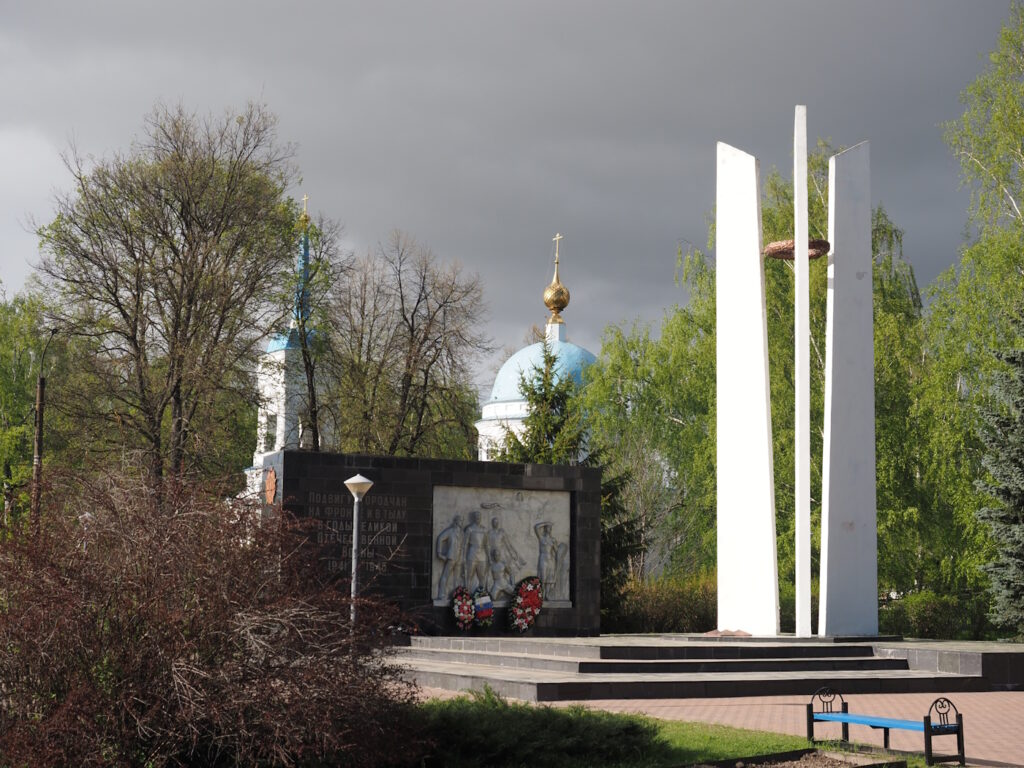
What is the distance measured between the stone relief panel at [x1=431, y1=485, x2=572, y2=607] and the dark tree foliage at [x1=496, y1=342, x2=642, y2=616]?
3.25 m

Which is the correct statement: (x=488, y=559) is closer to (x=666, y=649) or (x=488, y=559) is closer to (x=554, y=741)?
(x=666, y=649)

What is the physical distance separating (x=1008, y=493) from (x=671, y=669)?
28.6 ft

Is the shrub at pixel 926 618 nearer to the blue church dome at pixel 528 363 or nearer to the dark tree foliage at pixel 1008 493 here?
the dark tree foliage at pixel 1008 493

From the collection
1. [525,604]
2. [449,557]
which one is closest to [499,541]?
[449,557]

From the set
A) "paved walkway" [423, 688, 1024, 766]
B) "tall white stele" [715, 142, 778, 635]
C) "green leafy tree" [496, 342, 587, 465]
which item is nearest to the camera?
"paved walkway" [423, 688, 1024, 766]

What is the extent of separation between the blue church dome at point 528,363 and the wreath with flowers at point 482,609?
83.1 feet

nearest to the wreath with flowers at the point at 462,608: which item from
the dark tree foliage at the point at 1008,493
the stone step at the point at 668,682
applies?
the stone step at the point at 668,682

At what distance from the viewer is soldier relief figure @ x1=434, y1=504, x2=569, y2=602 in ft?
65.2

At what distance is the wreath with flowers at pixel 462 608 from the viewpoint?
19.6 metres

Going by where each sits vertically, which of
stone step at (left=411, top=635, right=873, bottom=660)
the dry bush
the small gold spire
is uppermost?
the small gold spire

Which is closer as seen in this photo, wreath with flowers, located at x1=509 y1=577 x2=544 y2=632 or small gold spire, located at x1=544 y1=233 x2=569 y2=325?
wreath with flowers, located at x1=509 y1=577 x2=544 y2=632

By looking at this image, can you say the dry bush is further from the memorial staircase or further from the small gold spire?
the small gold spire

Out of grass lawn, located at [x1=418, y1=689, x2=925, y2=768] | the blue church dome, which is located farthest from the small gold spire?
grass lawn, located at [x1=418, y1=689, x2=925, y2=768]

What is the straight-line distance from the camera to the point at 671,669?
14617mm
